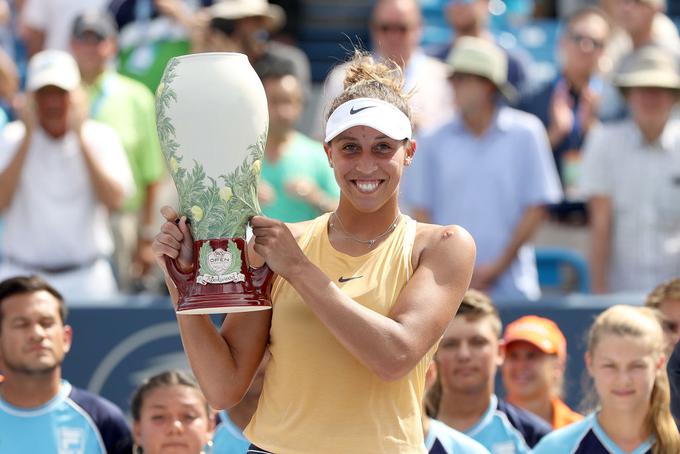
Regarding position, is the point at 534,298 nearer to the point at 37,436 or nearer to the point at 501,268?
the point at 501,268

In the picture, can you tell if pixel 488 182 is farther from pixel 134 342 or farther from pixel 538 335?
pixel 134 342

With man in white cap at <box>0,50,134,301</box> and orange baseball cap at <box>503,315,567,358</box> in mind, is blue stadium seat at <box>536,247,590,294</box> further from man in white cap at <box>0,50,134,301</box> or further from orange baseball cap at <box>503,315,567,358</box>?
man in white cap at <box>0,50,134,301</box>

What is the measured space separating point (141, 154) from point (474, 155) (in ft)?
6.49

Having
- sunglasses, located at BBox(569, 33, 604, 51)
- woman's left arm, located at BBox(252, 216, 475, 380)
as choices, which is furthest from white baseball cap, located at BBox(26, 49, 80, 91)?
woman's left arm, located at BBox(252, 216, 475, 380)

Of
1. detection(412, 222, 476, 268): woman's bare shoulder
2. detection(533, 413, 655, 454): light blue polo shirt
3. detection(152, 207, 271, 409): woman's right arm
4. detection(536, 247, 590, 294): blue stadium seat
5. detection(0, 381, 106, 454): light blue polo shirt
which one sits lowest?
detection(533, 413, 655, 454): light blue polo shirt

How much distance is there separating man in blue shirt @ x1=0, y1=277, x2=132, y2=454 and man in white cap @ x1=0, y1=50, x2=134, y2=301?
4.87 ft

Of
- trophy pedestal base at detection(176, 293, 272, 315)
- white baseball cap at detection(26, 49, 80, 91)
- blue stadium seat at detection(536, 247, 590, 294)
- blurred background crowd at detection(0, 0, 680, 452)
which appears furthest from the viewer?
blue stadium seat at detection(536, 247, 590, 294)

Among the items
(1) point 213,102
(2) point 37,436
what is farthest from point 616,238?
(1) point 213,102

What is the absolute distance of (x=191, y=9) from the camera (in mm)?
9242

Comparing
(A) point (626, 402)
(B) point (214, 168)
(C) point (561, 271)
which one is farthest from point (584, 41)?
(B) point (214, 168)

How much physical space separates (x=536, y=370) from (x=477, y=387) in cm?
58

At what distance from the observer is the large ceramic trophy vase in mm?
3285

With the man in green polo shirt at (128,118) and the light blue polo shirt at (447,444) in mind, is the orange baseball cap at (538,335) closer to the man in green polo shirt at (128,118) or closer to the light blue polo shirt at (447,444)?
the light blue polo shirt at (447,444)

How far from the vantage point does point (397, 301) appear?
324 centimetres
